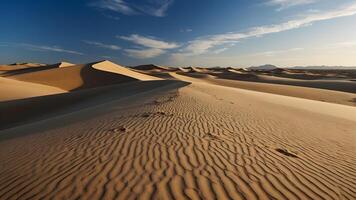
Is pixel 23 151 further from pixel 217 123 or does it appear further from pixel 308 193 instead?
pixel 308 193

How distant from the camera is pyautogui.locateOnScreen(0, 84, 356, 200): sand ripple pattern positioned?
12.5 ft

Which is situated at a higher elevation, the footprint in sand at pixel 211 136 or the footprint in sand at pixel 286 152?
the footprint in sand at pixel 211 136

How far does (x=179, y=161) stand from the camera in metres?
4.81

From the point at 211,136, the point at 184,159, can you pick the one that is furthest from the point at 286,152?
the point at 184,159

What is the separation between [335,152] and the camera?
19.5 feet

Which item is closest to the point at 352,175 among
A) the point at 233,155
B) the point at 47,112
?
the point at 233,155

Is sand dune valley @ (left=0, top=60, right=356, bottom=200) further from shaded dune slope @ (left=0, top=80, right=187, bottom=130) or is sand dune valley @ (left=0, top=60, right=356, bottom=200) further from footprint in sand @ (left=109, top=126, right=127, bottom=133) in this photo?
shaded dune slope @ (left=0, top=80, right=187, bottom=130)

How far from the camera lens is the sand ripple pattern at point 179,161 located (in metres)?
3.81

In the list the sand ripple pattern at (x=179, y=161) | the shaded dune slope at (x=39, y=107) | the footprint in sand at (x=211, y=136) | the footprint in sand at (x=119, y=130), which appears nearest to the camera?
the sand ripple pattern at (x=179, y=161)

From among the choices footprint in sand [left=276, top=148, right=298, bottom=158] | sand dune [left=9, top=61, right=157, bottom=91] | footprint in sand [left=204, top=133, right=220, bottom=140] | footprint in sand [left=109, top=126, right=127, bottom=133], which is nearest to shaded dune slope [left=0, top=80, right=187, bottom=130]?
footprint in sand [left=109, top=126, right=127, bottom=133]

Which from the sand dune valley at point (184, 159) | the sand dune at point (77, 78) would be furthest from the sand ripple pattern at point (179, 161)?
the sand dune at point (77, 78)

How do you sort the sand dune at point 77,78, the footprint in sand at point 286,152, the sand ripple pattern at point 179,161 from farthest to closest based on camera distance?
the sand dune at point 77,78 < the footprint in sand at point 286,152 < the sand ripple pattern at point 179,161

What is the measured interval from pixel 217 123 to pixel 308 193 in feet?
13.8

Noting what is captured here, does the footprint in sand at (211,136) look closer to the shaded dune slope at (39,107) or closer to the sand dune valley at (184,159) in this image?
the sand dune valley at (184,159)
